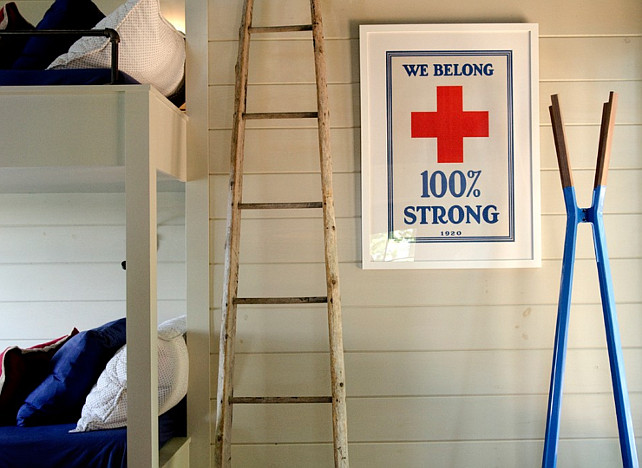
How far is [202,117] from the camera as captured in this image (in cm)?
276

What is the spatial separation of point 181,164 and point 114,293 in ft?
2.78

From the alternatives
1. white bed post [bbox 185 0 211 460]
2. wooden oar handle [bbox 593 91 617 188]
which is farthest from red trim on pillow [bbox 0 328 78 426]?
wooden oar handle [bbox 593 91 617 188]

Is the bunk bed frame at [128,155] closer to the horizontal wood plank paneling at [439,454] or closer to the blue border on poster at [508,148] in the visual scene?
the horizontal wood plank paneling at [439,454]

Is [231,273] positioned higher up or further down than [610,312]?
higher up

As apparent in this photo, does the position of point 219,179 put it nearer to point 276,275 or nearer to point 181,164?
point 181,164

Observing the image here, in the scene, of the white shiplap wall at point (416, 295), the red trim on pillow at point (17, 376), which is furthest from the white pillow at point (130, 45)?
the red trim on pillow at point (17, 376)

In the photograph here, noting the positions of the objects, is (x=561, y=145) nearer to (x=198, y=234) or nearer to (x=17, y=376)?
(x=198, y=234)

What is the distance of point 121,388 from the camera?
227cm

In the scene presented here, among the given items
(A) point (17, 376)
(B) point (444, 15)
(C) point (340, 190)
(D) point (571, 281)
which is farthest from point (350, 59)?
(A) point (17, 376)

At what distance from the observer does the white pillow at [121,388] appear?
227 centimetres

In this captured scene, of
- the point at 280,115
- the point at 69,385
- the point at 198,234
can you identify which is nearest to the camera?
the point at 69,385

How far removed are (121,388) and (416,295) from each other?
115cm

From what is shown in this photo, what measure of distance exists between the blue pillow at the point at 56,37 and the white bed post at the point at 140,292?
1.58 ft

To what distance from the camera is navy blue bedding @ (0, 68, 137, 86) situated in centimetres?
220
